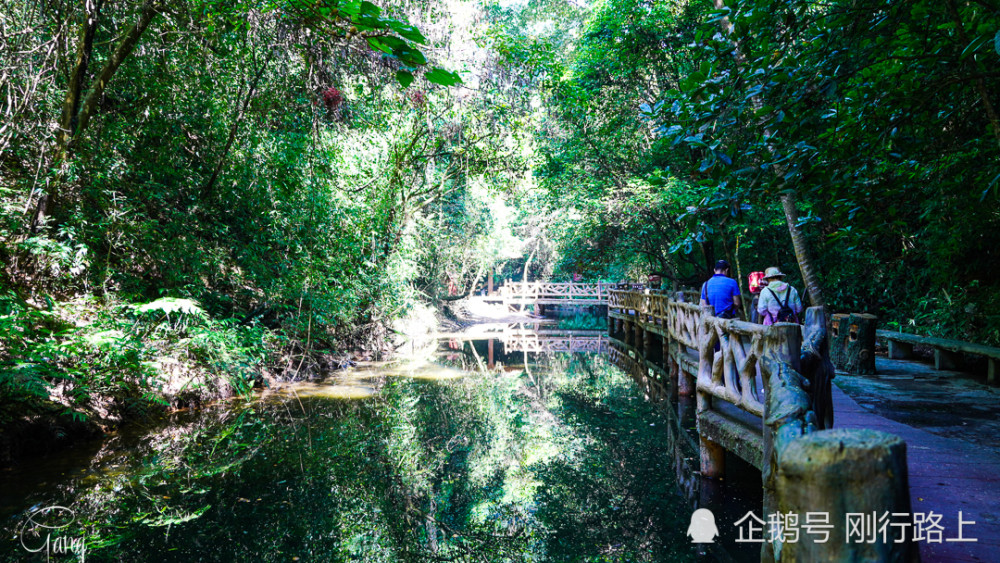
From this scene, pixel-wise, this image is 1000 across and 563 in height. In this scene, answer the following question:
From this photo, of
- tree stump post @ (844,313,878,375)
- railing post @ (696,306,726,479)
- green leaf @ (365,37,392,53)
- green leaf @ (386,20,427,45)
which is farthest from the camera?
tree stump post @ (844,313,878,375)

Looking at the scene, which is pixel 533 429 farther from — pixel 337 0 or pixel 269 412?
pixel 337 0

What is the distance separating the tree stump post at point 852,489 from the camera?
Answer: 1516 millimetres

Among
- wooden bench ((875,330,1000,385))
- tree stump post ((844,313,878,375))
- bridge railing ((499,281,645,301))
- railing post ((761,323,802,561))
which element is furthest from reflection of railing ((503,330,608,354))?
railing post ((761,323,802,561))

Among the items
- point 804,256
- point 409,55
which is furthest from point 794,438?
point 804,256

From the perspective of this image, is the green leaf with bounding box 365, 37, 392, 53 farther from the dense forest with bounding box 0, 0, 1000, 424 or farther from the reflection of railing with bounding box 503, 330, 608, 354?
the reflection of railing with bounding box 503, 330, 608, 354

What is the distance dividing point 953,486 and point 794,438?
10.1 feet

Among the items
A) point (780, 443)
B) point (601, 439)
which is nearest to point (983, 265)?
point (601, 439)

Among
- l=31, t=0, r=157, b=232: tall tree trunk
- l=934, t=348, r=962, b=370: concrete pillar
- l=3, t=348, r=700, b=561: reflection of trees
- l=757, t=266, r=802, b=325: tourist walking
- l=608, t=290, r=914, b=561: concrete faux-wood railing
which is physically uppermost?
l=31, t=0, r=157, b=232: tall tree trunk

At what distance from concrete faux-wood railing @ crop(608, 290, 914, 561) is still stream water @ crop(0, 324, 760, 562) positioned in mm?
927

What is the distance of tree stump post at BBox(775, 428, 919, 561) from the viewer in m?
1.52

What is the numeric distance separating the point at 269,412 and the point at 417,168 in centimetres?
858

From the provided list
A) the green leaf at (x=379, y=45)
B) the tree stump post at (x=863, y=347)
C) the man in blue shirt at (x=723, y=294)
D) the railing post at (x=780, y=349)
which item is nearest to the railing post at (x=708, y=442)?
the man in blue shirt at (x=723, y=294)

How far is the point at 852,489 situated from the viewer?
1556 mm

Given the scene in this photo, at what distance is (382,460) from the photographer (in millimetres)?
7012
